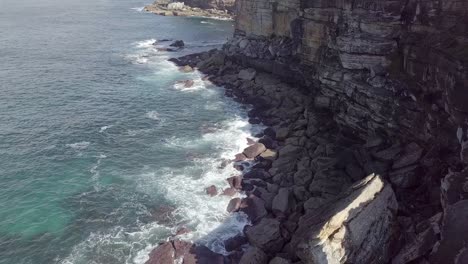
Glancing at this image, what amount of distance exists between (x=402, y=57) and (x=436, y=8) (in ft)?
21.2

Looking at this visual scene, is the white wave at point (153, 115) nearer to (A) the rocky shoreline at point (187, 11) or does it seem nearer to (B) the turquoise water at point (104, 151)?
(B) the turquoise water at point (104, 151)

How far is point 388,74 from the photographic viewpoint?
44625 mm

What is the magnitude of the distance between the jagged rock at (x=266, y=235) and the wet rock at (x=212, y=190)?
24.5 ft

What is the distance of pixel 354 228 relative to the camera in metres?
27.7

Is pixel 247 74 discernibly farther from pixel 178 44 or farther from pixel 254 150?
pixel 178 44

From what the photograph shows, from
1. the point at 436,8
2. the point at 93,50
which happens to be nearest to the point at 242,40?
the point at 93,50

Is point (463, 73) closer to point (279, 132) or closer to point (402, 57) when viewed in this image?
point (402, 57)

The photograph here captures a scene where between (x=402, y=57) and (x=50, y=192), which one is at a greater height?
(x=402, y=57)

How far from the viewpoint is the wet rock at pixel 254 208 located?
130 feet

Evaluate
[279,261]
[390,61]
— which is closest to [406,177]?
[279,261]

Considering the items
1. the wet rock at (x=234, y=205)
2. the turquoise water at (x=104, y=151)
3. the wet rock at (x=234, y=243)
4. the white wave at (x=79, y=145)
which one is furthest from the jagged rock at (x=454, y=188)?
the white wave at (x=79, y=145)

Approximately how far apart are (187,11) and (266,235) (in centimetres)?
12428

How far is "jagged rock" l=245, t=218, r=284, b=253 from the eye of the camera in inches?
1377

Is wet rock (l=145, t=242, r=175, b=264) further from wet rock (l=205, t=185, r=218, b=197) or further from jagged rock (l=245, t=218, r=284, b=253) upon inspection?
wet rock (l=205, t=185, r=218, b=197)
